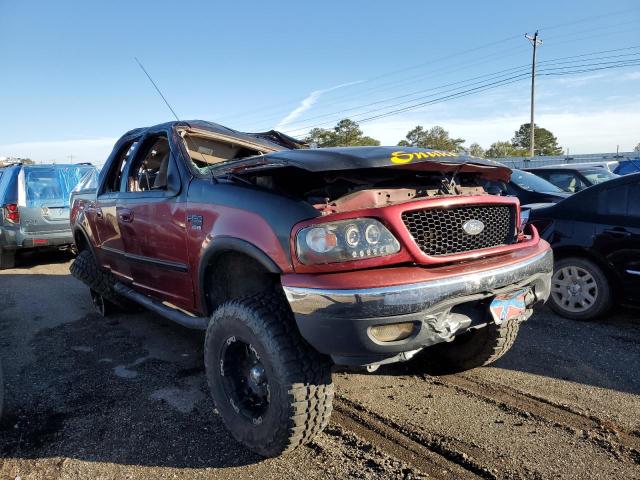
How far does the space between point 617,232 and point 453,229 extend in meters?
2.82

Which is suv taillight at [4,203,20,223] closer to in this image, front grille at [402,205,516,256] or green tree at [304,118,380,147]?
front grille at [402,205,516,256]

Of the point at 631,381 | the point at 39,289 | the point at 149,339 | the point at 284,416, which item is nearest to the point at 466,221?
the point at 284,416

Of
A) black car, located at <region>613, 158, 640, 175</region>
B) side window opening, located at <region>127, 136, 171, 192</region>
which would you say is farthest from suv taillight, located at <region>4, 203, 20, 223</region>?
black car, located at <region>613, 158, 640, 175</region>

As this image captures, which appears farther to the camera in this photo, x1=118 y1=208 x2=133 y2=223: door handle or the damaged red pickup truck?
x1=118 y1=208 x2=133 y2=223: door handle

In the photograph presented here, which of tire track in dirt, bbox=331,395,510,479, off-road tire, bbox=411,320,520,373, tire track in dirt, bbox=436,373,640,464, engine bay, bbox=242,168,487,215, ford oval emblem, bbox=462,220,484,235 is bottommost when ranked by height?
tire track in dirt, bbox=436,373,640,464

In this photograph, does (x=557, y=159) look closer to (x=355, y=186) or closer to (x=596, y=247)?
(x=596, y=247)

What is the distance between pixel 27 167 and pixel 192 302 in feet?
24.2

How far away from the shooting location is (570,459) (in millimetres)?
2426

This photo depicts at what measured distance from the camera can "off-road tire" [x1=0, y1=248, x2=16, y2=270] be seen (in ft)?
27.9

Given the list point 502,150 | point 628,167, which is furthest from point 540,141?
point 628,167

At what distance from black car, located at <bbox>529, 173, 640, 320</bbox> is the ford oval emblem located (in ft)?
8.43

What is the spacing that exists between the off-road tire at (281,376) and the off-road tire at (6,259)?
25.6 feet

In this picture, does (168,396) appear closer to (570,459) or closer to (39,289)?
(570,459)

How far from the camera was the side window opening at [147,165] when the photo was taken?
13.3ft
